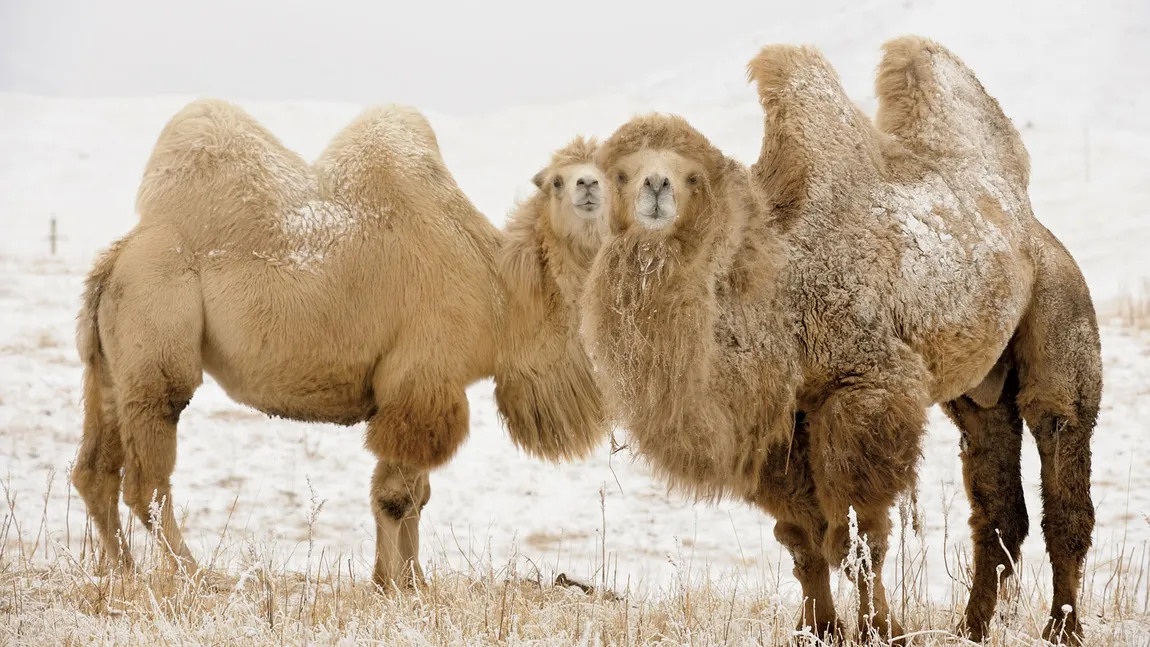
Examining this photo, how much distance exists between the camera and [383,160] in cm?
683

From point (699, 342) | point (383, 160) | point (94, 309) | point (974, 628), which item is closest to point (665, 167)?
point (699, 342)

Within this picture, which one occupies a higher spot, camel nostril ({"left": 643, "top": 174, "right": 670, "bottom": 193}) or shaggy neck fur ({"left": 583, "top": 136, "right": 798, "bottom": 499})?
camel nostril ({"left": 643, "top": 174, "right": 670, "bottom": 193})

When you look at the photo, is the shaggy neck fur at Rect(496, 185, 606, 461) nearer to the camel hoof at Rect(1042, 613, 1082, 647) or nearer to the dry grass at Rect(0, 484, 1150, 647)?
the dry grass at Rect(0, 484, 1150, 647)

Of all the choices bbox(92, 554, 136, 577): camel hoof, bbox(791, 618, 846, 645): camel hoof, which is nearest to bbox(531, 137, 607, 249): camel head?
bbox(791, 618, 846, 645): camel hoof

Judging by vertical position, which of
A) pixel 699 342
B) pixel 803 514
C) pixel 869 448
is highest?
pixel 699 342

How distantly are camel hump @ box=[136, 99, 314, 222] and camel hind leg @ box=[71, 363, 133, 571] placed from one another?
3.33 ft

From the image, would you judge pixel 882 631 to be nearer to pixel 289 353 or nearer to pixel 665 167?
pixel 665 167

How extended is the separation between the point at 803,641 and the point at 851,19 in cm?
6497

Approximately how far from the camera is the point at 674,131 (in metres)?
3.93

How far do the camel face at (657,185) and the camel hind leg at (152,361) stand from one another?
320cm

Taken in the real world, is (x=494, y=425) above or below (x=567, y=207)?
below

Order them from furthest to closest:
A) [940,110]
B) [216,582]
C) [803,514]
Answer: [216,582]
[940,110]
[803,514]

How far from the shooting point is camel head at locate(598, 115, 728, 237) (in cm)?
383

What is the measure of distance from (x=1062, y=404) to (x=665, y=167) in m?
1.97
